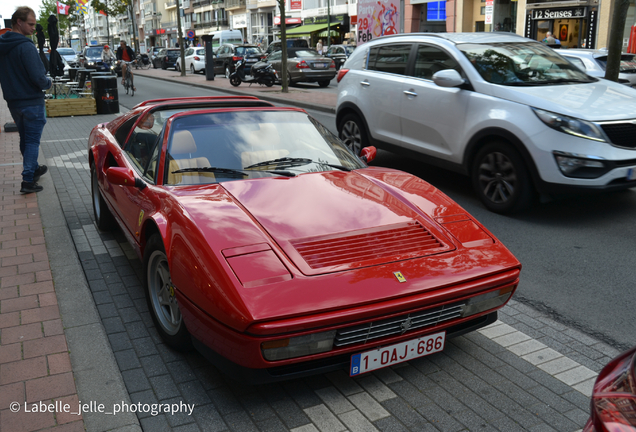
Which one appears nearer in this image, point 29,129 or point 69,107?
point 29,129

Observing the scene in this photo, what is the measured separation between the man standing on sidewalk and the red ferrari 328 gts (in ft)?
10.1

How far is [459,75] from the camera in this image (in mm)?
6531

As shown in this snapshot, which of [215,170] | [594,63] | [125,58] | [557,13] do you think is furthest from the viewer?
[557,13]

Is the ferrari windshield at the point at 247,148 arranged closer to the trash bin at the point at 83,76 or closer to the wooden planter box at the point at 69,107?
the wooden planter box at the point at 69,107

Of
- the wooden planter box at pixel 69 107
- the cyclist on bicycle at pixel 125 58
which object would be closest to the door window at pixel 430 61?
the wooden planter box at pixel 69 107

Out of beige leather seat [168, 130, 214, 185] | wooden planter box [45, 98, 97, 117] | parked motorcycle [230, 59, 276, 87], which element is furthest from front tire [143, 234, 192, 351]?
parked motorcycle [230, 59, 276, 87]

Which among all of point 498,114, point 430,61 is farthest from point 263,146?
point 430,61

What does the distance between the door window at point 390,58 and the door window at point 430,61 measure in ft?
0.74

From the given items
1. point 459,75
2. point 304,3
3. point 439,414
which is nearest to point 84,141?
point 459,75

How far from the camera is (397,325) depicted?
2.77 metres

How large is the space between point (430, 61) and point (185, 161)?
429 centimetres

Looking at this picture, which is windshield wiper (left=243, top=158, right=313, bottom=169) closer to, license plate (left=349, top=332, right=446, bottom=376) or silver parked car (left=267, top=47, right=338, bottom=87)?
license plate (left=349, top=332, right=446, bottom=376)

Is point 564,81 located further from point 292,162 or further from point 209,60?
point 209,60

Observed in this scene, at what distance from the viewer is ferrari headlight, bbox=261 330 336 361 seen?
256 centimetres
